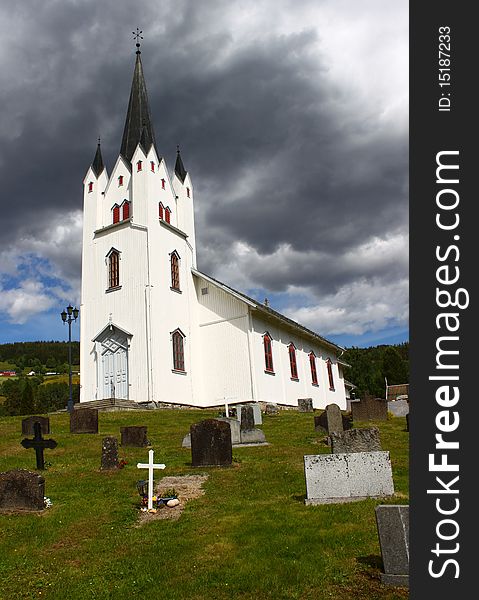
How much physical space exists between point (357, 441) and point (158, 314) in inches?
798

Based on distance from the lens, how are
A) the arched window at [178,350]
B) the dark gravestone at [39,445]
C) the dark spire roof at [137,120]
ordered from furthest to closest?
the dark spire roof at [137,120]
the arched window at [178,350]
the dark gravestone at [39,445]

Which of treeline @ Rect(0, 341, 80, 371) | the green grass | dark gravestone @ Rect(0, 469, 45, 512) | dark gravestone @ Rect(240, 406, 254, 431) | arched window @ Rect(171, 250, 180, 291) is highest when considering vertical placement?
treeline @ Rect(0, 341, 80, 371)

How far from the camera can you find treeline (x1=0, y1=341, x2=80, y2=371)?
413 feet

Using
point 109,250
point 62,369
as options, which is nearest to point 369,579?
point 109,250

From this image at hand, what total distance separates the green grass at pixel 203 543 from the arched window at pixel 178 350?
17.6 m

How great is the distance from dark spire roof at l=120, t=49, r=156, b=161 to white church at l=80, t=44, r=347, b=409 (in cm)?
89

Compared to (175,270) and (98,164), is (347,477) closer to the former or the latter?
(175,270)

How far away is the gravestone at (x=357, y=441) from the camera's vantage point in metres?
11.4

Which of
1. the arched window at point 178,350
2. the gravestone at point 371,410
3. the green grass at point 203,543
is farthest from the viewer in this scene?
the arched window at point 178,350

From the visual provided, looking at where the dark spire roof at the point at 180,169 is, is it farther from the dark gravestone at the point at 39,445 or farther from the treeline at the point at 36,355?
the treeline at the point at 36,355

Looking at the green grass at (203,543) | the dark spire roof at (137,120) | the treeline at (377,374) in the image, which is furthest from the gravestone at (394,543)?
the treeline at (377,374)

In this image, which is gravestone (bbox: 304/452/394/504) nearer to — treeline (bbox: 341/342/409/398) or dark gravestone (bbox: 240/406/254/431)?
dark gravestone (bbox: 240/406/254/431)

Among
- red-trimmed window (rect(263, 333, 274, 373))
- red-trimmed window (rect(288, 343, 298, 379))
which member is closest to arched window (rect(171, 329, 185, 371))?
red-trimmed window (rect(263, 333, 274, 373))

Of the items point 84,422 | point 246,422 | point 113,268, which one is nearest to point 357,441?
point 246,422
